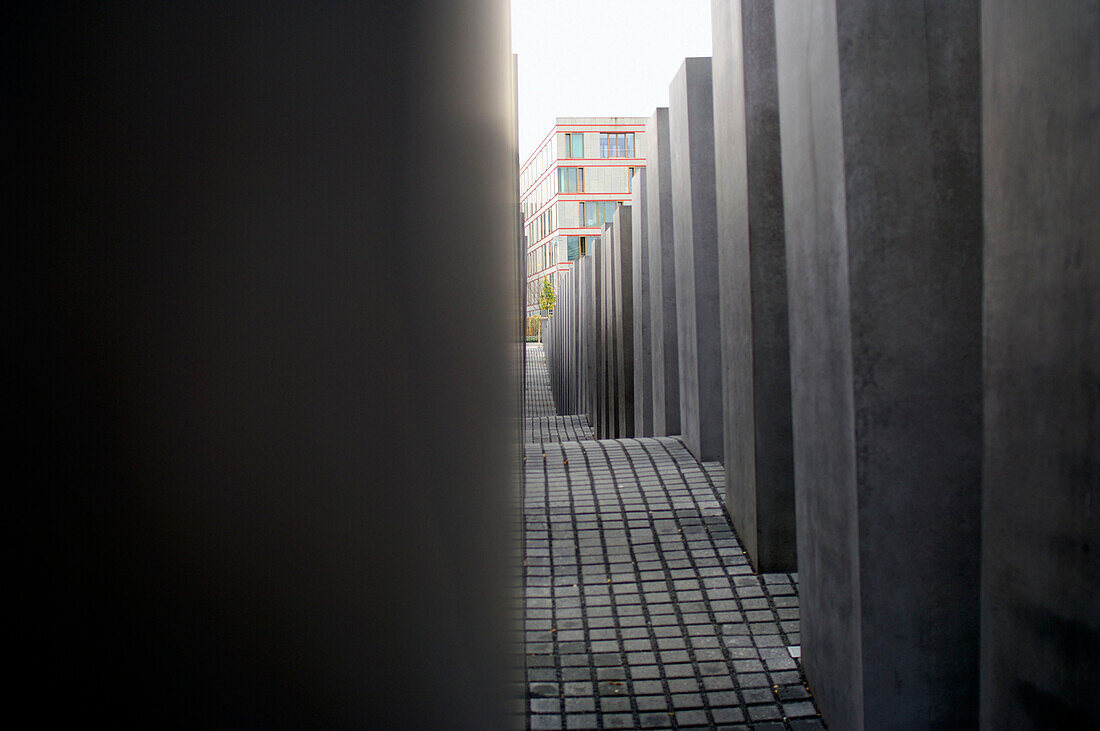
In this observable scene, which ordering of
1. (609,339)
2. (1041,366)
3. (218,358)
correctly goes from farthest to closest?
(609,339), (1041,366), (218,358)

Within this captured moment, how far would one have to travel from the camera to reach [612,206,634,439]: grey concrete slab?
13.6m

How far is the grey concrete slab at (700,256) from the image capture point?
815cm

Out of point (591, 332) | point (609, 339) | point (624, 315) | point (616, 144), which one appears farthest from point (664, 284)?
point (616, 144)

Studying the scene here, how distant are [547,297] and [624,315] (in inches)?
1915

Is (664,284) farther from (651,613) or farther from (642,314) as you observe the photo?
(651,613)

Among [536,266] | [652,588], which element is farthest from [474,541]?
[536,266]

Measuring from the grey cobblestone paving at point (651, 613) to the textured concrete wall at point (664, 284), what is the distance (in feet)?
7.25

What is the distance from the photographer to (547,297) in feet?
204

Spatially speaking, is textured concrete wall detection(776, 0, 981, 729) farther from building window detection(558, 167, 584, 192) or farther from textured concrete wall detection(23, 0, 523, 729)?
building window detection(558, 167, 584, 192)

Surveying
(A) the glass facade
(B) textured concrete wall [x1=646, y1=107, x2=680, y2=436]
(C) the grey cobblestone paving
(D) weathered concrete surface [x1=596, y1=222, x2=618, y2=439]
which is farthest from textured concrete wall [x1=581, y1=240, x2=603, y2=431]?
(A) the glass facade

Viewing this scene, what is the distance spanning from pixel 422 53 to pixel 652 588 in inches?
212

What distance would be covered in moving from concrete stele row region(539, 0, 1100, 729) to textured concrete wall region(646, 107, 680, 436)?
5.70 m

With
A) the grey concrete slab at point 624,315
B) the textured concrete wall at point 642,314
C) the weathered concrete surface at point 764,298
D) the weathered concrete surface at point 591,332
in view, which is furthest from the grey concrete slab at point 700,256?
the weathered concrete surface at point 591,332

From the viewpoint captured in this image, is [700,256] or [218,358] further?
[700,256]
